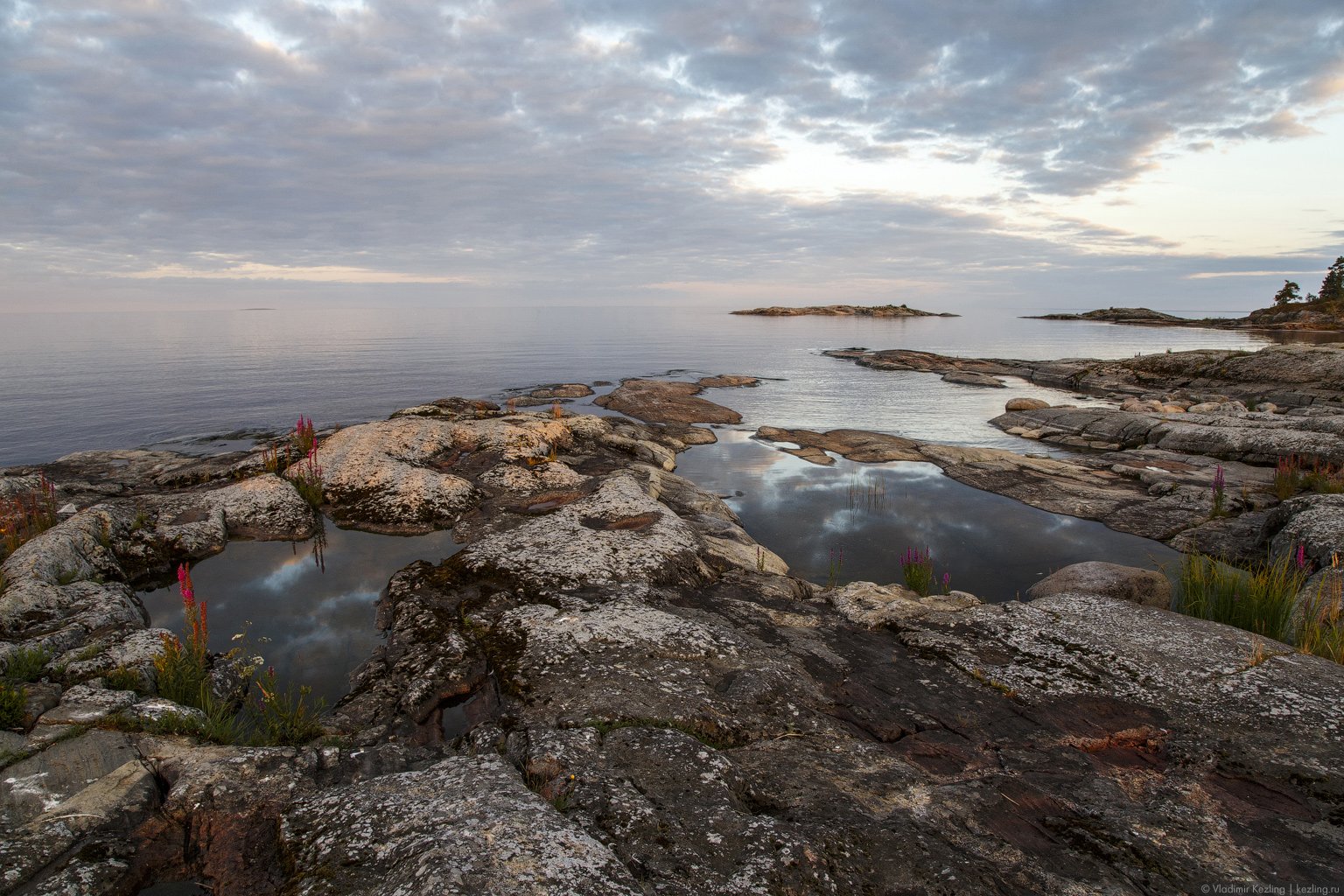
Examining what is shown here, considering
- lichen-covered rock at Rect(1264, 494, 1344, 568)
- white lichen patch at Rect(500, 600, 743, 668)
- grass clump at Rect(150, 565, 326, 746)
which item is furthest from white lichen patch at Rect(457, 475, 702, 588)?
lichen-covered rock at Rect(1264, 494, 1344, 568)

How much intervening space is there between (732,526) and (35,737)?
1293cm

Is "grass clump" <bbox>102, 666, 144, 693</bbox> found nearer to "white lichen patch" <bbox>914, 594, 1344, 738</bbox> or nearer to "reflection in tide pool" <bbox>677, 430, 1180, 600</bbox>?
"white lichen patch" <bbox>914, 594, 1344, 738</bbox>

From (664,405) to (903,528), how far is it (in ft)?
70.5

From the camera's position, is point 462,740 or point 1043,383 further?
point 1043,383

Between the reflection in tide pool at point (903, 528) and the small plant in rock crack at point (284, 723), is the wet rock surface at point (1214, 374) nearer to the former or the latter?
the reflection in tide pool at point (903, 528)

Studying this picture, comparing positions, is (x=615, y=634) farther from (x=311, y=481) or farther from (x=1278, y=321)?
(x=1278, y=321)

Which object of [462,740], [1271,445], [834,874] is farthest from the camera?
[1271,445]

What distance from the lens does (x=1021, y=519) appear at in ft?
61.1

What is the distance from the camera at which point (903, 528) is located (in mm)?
17781

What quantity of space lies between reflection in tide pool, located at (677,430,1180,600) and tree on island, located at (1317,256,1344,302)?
6185 inches

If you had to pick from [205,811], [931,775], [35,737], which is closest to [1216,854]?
[931,775]

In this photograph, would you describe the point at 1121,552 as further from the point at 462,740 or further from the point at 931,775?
the point at 462,740

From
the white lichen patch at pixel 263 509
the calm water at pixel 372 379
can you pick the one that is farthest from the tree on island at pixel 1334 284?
the white lichen patch at pixel 263 509

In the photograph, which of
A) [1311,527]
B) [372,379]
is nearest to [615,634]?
[1311,527]
